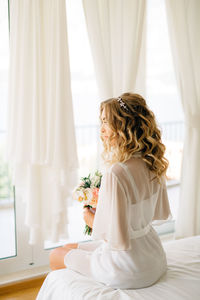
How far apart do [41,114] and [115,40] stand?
0.83 m

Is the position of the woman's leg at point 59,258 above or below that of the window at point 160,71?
below

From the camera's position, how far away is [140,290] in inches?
68.5

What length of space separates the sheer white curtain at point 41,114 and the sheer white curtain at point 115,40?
0.84ft

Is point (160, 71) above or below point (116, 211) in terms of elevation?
above

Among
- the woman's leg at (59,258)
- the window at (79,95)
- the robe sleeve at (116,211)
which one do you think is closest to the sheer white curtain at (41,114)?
the window at (79,95)

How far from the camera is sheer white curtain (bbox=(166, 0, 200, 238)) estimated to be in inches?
113

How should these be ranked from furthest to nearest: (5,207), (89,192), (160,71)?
(160,71), (5,207), (89,192)

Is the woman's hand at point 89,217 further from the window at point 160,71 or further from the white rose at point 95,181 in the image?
the window at point 160,71

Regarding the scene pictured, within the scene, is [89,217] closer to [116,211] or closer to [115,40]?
[116,211]

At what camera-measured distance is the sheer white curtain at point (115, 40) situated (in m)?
2.45

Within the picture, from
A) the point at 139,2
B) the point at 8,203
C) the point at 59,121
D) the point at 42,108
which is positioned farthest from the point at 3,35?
the point at 8,203

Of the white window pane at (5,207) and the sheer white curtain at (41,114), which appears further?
the white window pane at (5,207)

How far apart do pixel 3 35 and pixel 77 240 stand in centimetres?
182

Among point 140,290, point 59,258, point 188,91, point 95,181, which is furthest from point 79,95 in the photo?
point 140,290
